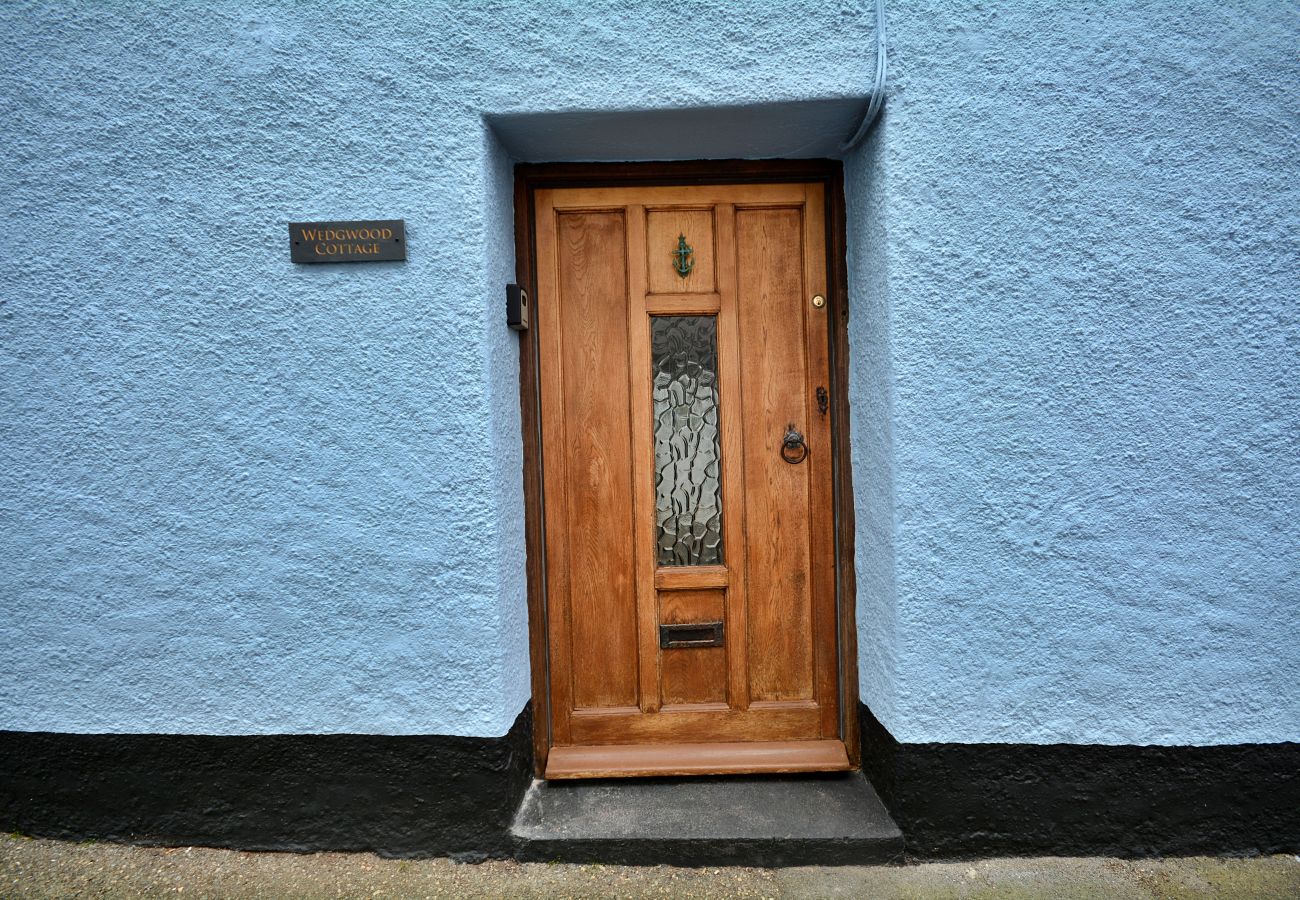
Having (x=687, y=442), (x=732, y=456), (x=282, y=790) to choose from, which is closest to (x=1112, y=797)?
(x=732, y=456)

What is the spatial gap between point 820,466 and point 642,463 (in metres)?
0.64

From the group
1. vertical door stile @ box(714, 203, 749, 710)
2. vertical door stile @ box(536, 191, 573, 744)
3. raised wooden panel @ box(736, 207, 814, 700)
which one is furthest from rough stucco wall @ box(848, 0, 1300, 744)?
vertical door stile @ box(536, 191, 573, 744)

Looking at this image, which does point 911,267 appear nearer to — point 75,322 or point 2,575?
point 75,322

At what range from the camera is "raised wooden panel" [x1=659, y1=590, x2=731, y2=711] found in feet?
9.41

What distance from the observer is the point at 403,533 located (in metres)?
2.46

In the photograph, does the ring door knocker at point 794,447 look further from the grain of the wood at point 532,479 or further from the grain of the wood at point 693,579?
the grain of the wood at point 532,479

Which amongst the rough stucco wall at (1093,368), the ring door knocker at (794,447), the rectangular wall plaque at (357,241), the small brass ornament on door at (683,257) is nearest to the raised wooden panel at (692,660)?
the ring door knocker at (794,447)

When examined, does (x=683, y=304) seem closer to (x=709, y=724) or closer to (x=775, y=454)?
(x=775, y=454)

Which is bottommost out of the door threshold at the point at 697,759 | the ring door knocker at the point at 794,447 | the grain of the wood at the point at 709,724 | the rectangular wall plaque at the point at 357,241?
the door threshold at the point at 697,759

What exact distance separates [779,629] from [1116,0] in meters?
2.26

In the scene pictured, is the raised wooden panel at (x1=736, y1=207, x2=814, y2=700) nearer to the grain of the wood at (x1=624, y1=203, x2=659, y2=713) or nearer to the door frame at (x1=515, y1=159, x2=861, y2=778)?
the door frame at (x1=515, y1=159, x2=861, y2=778)

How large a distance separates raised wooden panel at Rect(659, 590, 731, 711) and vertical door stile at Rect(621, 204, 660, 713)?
0.04 meters

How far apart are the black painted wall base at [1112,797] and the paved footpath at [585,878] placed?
0.18ft

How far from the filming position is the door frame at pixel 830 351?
278cm
